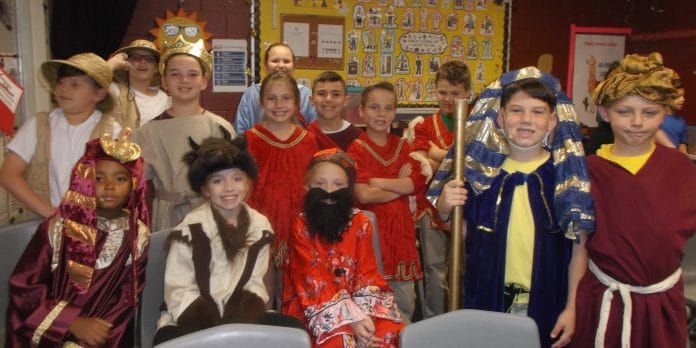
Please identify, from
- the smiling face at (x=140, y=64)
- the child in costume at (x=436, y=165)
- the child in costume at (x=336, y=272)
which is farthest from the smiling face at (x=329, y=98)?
the smiling face at (x=140, y=64)

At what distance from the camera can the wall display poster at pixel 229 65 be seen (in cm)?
490

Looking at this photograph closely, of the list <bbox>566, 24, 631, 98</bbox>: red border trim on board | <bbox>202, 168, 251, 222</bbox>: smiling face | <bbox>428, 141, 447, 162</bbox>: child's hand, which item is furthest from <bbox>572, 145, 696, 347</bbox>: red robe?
<bbox>566, 24, 631, 98</bbox>: red border trim on board

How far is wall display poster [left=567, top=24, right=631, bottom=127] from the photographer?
6.27m

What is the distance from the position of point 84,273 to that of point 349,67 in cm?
364

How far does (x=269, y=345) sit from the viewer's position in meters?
1.40

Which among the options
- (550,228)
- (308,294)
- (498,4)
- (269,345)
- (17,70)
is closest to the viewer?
(269,345)

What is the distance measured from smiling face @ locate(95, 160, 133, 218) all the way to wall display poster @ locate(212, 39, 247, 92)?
2863 mm

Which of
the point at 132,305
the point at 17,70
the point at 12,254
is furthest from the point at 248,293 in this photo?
the point at 17,70

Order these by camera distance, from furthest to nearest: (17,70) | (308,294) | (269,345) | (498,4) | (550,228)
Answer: (498,4) → (17,70) → (308,294) → (550,228) → (269,345)

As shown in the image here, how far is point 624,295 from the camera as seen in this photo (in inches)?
74.6

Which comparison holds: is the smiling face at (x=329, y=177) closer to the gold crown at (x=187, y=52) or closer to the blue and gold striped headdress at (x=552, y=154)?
the blue and gold striped headdress at (x=552, y=154)

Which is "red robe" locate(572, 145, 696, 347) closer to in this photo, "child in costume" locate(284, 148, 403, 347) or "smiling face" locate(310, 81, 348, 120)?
"child in costume" locate(284, 148, 403, 347)

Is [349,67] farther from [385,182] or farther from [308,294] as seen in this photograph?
[308,294]

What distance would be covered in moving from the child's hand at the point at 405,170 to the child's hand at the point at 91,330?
1.56 metres
